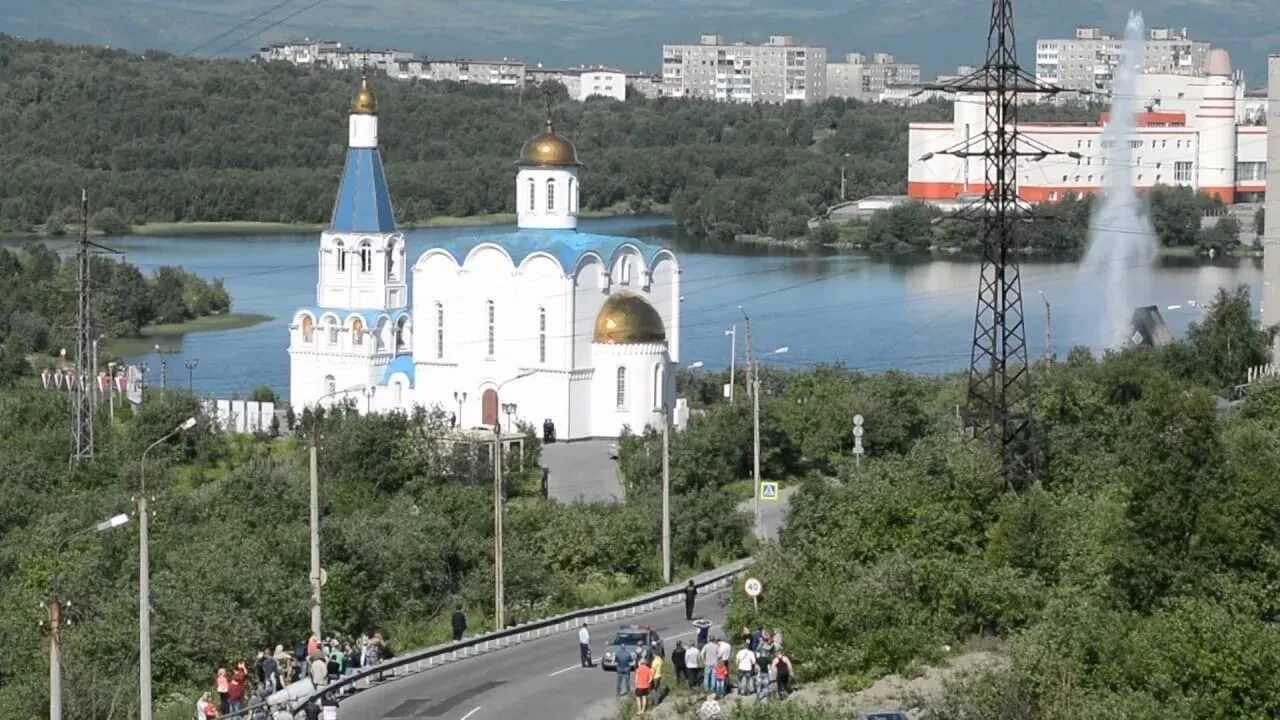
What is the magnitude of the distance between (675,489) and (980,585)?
7.69 meters

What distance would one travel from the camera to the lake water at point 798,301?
1633 inches

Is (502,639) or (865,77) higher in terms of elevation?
(865,77)

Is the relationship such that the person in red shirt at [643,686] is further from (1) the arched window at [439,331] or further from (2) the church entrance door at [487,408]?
(1) the arched window at [439,331]

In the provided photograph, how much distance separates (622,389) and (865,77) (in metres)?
108

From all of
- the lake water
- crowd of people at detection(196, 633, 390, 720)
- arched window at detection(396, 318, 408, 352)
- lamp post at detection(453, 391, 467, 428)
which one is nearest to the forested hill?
the lake water

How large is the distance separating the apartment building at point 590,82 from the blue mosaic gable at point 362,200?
3362 inches

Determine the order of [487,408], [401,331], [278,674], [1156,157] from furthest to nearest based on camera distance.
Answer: [1156,157] < [401,331] < [487,408] < [278,674]

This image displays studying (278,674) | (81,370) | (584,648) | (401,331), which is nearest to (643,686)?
(584,648)

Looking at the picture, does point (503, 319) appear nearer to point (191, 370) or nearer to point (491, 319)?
point (491, 319)

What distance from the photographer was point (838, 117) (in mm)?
105188

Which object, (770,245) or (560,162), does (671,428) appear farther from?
(770,245)

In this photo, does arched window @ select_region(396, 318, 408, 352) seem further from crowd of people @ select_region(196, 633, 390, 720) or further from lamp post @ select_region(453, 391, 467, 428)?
crowd of people @ select_region(196, 633, 390, 720)

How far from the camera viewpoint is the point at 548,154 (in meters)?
29.8

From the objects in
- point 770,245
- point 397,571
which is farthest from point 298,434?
point 770,245
